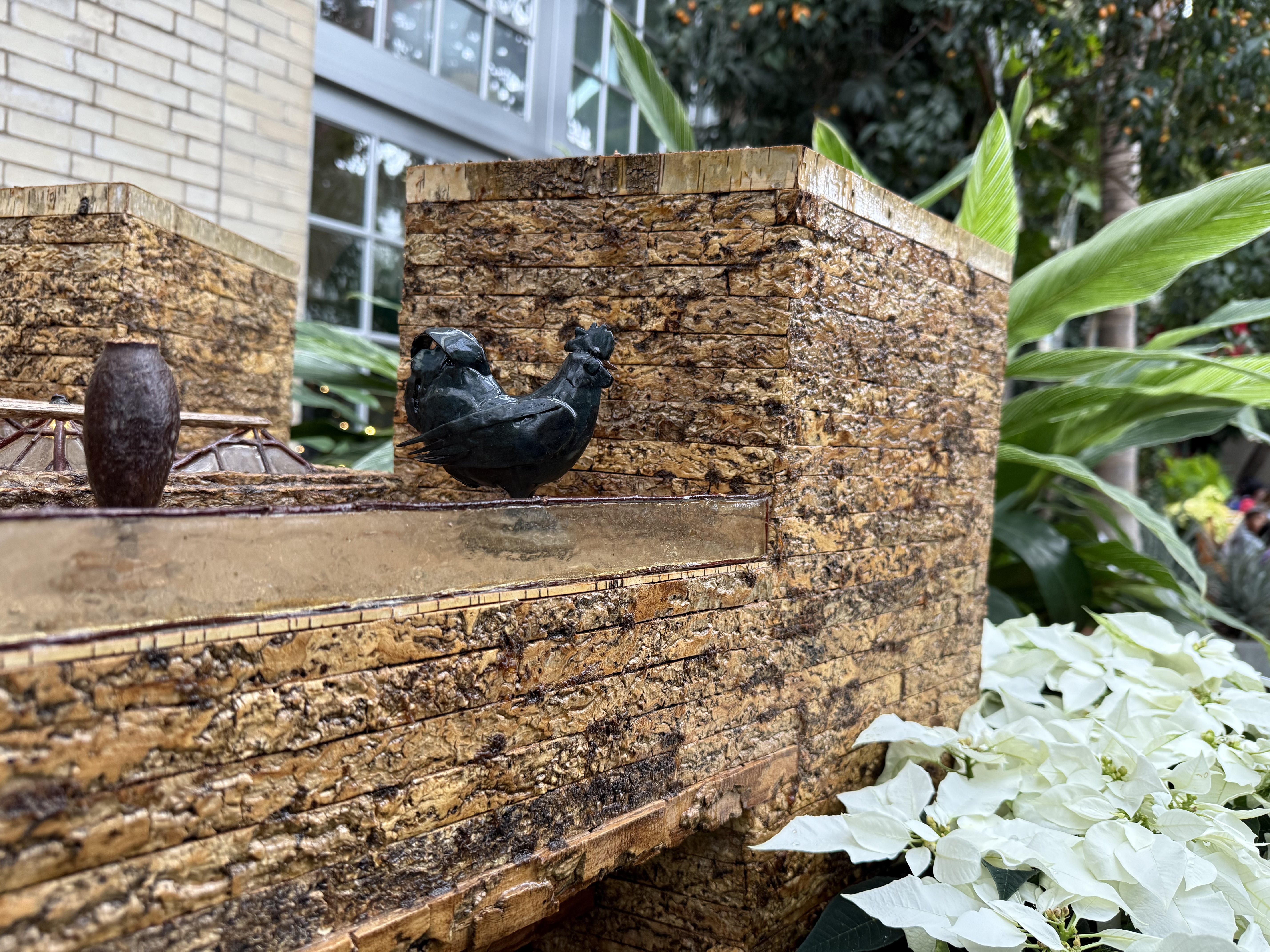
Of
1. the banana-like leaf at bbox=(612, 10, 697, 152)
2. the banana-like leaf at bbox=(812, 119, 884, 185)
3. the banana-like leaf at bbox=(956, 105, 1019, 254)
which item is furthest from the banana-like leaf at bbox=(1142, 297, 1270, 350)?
the banana-like leaf at bbox=(612, 10, 697, 152)

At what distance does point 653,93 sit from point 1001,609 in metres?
2.11

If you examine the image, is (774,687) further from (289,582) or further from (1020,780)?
(289,582)

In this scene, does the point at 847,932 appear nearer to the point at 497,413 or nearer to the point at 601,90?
the point at 497,413

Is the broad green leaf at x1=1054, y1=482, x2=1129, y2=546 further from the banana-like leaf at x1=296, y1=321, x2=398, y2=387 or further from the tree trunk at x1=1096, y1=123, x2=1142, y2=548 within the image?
the banana-like leaf at x1=296, y1=321, x2=398, y2=387

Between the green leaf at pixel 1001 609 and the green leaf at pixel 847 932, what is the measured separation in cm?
173

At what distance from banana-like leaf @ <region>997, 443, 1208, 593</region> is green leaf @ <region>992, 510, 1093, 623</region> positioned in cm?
23

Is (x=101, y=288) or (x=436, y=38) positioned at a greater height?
(x=436, y=38)

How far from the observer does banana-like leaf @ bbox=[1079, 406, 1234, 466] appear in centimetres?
334

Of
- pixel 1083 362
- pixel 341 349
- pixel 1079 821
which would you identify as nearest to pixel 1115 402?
pixel 1083 362

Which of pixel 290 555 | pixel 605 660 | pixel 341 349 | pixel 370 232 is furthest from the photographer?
pixel 370 232

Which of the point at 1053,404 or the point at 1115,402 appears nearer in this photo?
the point at 1053,404

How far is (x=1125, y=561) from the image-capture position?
124 inches

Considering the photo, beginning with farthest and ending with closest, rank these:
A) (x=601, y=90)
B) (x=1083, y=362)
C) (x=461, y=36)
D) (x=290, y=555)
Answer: (x=601, y=90) < (x=461, y=36) < (x=1083, y=362) < (x=290, y=555)

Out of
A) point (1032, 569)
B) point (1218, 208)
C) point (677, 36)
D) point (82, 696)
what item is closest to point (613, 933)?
point (82, 696)
